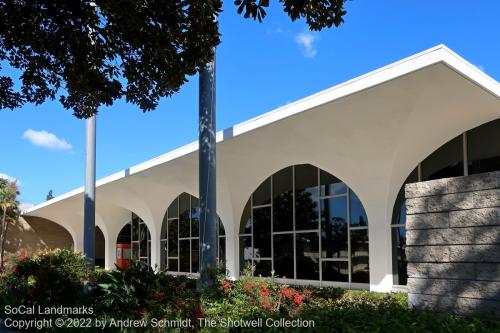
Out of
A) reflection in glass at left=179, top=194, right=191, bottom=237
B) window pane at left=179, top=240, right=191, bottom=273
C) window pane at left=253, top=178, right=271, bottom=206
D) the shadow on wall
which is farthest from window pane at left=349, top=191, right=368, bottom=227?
the shadow on wall

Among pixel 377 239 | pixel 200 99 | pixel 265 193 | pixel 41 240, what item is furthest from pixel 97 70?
pixel 41 240

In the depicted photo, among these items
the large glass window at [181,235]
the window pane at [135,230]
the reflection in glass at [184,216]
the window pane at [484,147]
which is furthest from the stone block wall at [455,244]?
the window pane at [135,230]

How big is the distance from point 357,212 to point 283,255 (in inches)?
161

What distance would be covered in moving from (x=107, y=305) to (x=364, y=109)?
6813mm

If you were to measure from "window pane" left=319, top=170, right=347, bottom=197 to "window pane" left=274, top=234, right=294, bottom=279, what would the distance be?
238 cm

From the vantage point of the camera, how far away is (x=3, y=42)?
7.32 metres

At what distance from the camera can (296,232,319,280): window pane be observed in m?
17.0

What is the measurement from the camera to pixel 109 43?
281 inches

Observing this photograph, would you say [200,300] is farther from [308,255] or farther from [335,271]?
[308,255]

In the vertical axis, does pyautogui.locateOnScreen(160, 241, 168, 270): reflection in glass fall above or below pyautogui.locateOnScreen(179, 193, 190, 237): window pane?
below

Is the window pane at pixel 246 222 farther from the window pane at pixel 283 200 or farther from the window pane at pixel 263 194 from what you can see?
the window pane at pixel 283 200

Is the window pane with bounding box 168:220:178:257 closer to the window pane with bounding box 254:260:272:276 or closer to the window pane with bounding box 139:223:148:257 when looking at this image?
the window pane with bounding box 139:223:148:257

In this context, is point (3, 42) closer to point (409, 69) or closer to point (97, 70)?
point (97, 70)

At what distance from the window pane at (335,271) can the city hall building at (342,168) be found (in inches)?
1.2
